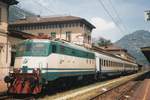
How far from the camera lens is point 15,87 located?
17.3 m

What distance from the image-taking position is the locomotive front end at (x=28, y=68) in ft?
56.5

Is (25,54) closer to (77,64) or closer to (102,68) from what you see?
(77,64)

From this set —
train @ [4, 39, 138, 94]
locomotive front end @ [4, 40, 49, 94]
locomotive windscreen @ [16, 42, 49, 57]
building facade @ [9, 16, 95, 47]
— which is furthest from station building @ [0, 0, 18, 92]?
building facade @ [9, 16, 95, 47]

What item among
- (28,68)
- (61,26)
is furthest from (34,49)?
(61,26)

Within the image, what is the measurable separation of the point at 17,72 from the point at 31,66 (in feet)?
2.94

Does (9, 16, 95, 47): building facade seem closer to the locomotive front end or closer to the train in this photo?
the train

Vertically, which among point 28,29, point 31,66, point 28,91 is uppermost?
point 28,29

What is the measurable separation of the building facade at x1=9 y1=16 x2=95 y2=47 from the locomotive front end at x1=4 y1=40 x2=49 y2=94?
1903 inches

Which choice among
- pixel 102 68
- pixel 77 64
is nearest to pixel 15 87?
pixel 77 64

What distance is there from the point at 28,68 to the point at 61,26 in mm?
53483

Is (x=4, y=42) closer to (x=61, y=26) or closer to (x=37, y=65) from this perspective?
(x=37, y=65)

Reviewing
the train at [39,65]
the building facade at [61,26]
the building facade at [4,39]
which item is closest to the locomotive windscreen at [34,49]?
the train at [39,65]

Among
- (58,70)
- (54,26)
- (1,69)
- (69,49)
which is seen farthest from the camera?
(54,26)

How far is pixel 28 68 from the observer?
17.8m
